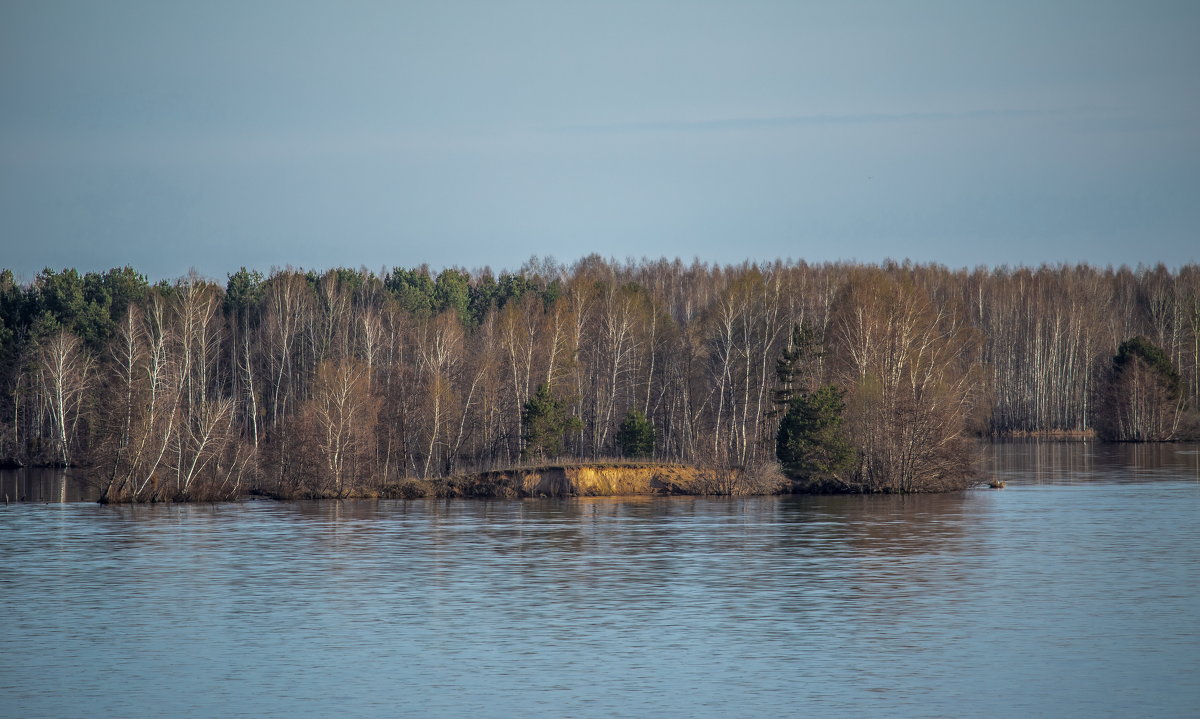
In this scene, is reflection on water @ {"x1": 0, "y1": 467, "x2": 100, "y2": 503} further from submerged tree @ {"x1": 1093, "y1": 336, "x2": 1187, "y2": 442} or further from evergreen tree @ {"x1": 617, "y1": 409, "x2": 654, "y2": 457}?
submerged tree @ {"x1": 1093, "y1": 336, "x2": 1187, "y2": 442}

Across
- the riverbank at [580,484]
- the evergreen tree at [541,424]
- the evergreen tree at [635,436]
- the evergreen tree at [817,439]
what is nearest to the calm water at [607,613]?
the evergreen tree at [817,439]

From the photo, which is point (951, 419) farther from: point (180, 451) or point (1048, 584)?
point (180, 451)

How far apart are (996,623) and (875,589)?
6414 millimetres

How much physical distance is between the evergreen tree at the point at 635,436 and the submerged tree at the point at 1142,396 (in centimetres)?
6313

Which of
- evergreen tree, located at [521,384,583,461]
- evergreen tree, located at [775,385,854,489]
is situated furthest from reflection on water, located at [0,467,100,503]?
evergreen tree, located at [775,385,854,489]

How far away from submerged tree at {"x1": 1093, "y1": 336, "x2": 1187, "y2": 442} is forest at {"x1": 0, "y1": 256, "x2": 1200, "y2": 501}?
0.24 metres

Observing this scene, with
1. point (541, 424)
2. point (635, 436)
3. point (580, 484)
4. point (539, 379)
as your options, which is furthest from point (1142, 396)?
point (541, 424)

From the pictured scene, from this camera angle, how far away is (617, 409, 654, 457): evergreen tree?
8025 cm

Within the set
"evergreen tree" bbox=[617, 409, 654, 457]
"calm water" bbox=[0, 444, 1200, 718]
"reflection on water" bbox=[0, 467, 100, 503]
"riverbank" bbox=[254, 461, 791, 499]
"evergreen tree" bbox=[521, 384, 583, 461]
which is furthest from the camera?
"evergreen tree" bbox=[617, 409, 654, 457]

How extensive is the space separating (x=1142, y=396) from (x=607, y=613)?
336 ft

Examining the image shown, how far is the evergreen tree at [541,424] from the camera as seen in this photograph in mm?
77625

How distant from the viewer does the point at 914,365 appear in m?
79.5

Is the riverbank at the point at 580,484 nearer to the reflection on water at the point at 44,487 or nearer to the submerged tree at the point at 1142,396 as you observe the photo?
the reflection on water at the point at 44,487

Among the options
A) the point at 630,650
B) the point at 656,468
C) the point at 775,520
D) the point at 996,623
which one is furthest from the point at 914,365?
the point at 630,650
